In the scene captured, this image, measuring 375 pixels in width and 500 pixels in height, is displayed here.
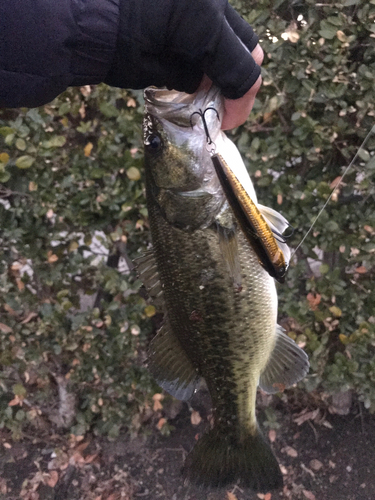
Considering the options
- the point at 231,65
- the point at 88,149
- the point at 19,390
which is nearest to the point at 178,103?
the point at 231,65

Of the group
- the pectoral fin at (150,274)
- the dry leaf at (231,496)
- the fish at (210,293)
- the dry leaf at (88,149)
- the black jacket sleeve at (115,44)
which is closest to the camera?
the black jacket sleeve at (115,44)

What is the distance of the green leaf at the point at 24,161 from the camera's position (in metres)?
2.23

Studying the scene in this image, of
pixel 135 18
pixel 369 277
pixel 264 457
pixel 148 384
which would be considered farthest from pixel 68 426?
pixel 135 18

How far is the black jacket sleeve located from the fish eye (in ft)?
0.82

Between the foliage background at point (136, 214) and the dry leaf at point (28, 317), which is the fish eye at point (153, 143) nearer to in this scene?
the foliage background at point (136, 214)

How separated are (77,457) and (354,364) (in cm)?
223

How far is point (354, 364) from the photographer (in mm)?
2561

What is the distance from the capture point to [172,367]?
5.96 ft

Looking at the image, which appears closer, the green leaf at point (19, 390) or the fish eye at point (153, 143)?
the fish eye at point (153, 143)

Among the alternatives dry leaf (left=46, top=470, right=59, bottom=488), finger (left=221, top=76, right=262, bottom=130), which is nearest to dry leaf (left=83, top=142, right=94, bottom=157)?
finger (left=221, top=76, right=262, bottom=130)

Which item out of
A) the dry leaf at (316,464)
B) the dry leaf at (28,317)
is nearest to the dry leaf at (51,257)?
the dry leaf at (28,317)

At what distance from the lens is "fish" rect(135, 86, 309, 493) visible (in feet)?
4.90

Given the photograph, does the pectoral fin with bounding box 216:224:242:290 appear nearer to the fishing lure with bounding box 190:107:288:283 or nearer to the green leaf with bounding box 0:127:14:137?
the fishing lure with bounding box 190:107:288:283

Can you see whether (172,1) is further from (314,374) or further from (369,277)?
(314,374)
